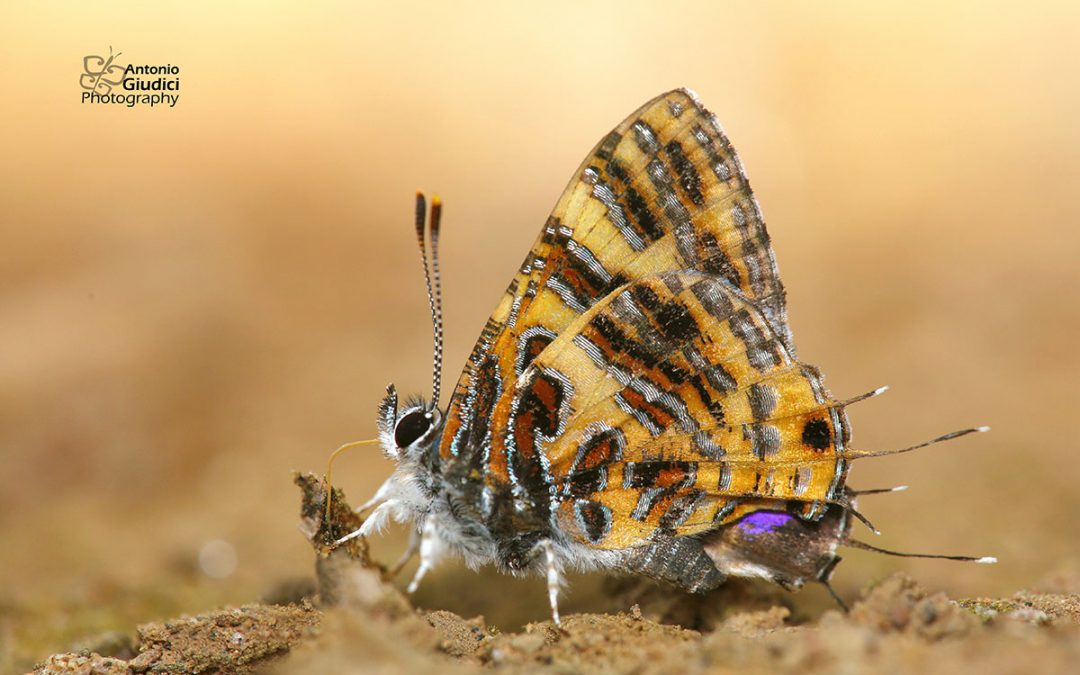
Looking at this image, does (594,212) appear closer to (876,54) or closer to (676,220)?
(676,220)

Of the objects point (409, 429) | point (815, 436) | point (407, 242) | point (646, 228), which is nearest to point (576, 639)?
point (409, 429)

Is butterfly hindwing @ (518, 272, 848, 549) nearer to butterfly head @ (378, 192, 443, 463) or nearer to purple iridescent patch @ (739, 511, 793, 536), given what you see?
purple iridescent patch @ (739, 511, 793, 536)

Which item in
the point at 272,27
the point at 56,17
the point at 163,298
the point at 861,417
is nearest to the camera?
the point at 861,417

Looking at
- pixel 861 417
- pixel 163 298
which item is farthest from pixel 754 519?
pixel 163 298

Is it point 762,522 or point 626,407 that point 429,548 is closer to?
point 626,407

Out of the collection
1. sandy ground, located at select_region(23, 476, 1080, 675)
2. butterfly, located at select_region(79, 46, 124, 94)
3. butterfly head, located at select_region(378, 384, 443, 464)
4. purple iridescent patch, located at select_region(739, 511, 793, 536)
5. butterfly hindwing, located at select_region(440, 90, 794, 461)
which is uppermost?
butterfly, located at select_region(79, 46, 124, 94)

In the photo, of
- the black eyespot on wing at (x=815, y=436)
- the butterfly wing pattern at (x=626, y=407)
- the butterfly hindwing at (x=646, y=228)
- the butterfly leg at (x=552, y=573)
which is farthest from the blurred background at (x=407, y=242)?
the butterfly hindwing at (x=646, y=228)

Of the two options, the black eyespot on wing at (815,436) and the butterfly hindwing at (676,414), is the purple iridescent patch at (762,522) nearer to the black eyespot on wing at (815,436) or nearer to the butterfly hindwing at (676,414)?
the butterfly hindwing at (676,414)

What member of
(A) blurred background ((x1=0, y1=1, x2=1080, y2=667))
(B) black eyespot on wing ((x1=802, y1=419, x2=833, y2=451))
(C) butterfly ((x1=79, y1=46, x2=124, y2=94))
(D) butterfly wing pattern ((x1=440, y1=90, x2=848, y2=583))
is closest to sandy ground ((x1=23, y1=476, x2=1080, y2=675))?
(D) butterfly wing pattern ((x1=440, y1=90, x2=848, y2=583))
